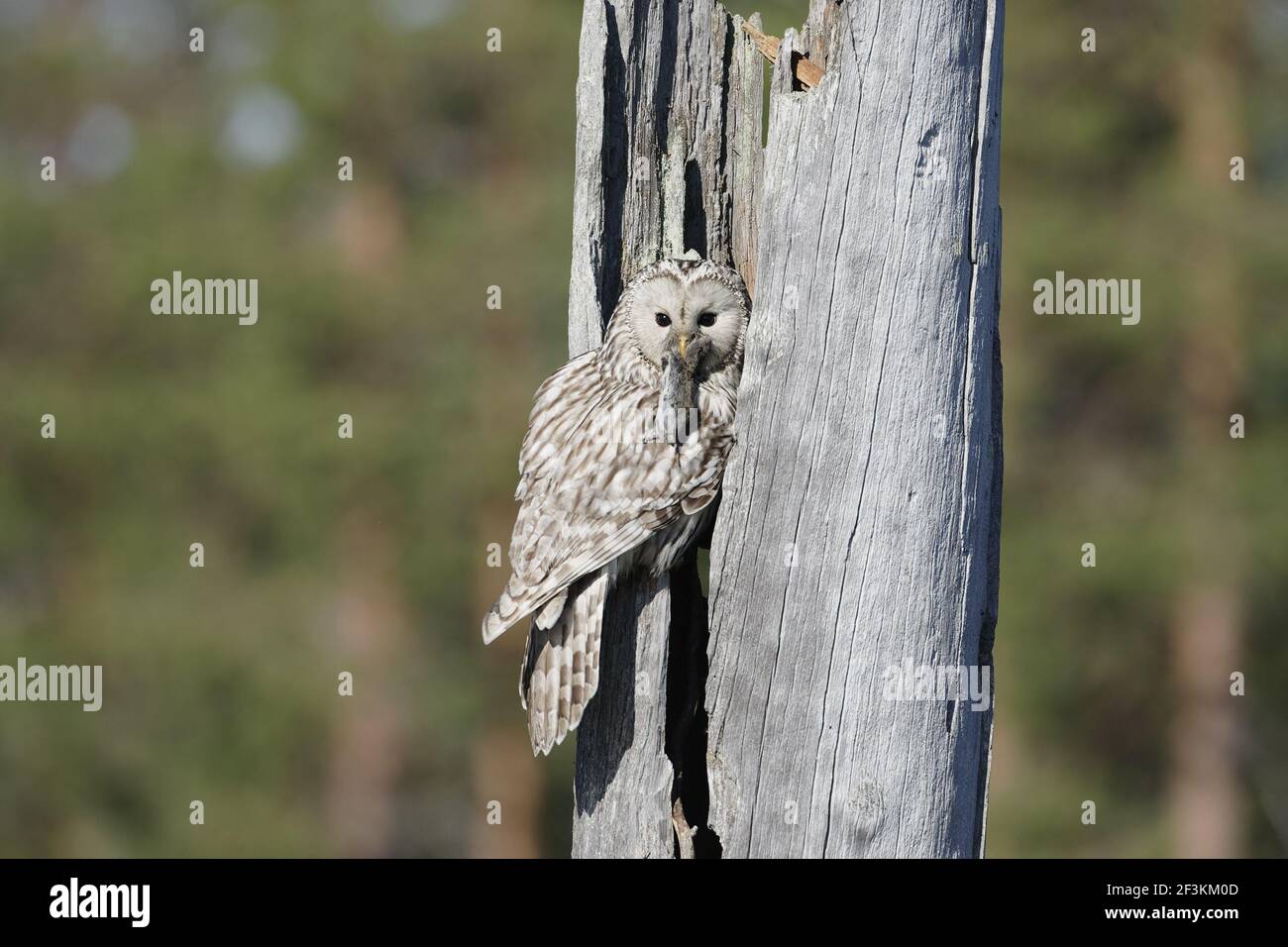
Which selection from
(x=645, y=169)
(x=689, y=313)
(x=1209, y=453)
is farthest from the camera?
(x=1209, y=453)

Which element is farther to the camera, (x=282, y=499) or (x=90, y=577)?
(x=90, y=577)

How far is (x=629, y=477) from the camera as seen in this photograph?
13.9ft

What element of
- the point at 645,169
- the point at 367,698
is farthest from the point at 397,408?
the point at 645,169

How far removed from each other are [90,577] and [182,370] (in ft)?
11.0

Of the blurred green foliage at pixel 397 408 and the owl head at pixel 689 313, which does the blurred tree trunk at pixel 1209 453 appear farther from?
the owl head at pixel 689 313

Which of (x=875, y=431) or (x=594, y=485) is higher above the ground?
(x=875, y=431)

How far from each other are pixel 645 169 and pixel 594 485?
109 cm

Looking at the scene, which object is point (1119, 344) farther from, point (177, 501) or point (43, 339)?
point (43, 339)

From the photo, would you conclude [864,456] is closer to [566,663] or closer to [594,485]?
[594,485]

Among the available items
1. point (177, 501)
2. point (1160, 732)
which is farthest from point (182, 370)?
point (1160, 732)

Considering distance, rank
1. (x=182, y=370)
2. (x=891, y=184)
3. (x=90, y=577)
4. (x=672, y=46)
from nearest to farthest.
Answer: (x=891, y=184)
(x=672, y=46)
(x=182, y=370)
(x=90, y=577)

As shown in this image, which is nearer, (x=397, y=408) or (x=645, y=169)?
(x=645, y=169)

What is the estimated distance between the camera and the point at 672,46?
4.43 metres

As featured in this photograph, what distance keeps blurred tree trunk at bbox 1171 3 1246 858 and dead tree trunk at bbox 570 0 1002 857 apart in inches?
402
